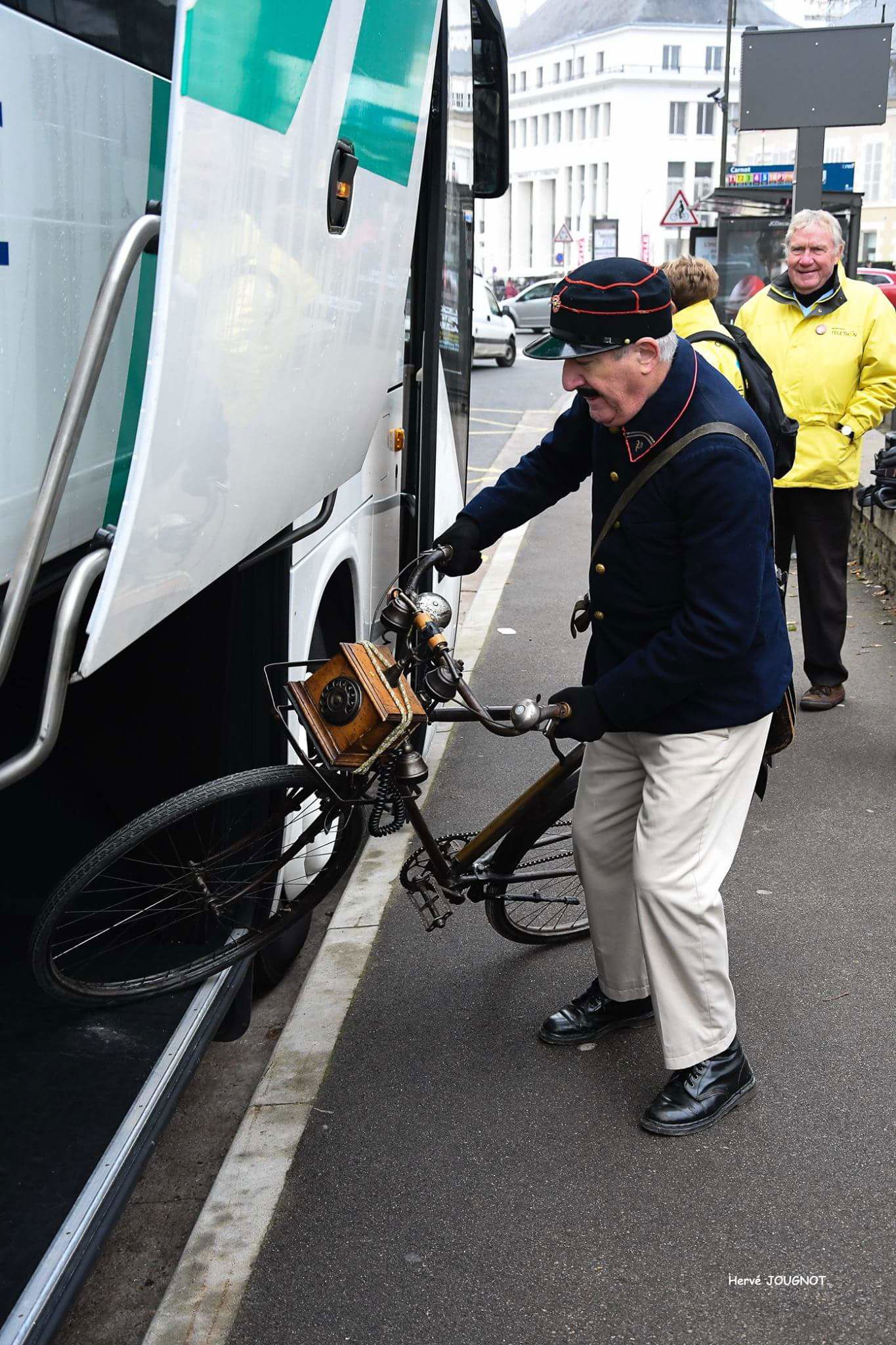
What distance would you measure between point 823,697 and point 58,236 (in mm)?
5075

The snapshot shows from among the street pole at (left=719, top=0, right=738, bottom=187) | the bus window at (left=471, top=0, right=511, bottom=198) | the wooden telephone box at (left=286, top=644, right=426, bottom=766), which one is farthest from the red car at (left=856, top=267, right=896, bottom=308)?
the wooden telephone box at (left=286, top=644, right=426, bottom=766)

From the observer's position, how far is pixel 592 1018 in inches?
146

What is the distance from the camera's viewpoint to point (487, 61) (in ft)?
20.0

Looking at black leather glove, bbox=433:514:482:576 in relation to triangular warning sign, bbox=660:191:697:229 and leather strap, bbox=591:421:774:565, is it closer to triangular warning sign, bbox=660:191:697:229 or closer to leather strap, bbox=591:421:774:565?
leather strap, bbox=591:421:774:565

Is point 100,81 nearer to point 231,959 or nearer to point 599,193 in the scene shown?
point 231,959

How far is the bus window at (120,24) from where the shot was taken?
1964 mm

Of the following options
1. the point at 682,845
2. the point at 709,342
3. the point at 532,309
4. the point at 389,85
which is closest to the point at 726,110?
the point at 532,309

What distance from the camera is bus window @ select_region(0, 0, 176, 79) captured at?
1.96 metres

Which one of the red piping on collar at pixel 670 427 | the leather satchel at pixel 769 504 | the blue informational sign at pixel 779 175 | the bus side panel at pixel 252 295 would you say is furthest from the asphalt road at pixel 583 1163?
the blue informational sign at pixel 779 175

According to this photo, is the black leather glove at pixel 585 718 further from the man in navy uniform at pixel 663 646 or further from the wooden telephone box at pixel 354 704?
the wooden telephone box at pixel 354 704

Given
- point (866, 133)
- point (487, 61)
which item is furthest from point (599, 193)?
point (487, 61)

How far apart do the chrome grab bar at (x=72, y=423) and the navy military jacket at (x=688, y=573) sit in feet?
4.54

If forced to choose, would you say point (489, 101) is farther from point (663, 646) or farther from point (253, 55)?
point (253, 55)

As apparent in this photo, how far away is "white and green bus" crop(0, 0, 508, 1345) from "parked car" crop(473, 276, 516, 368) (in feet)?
78.8
